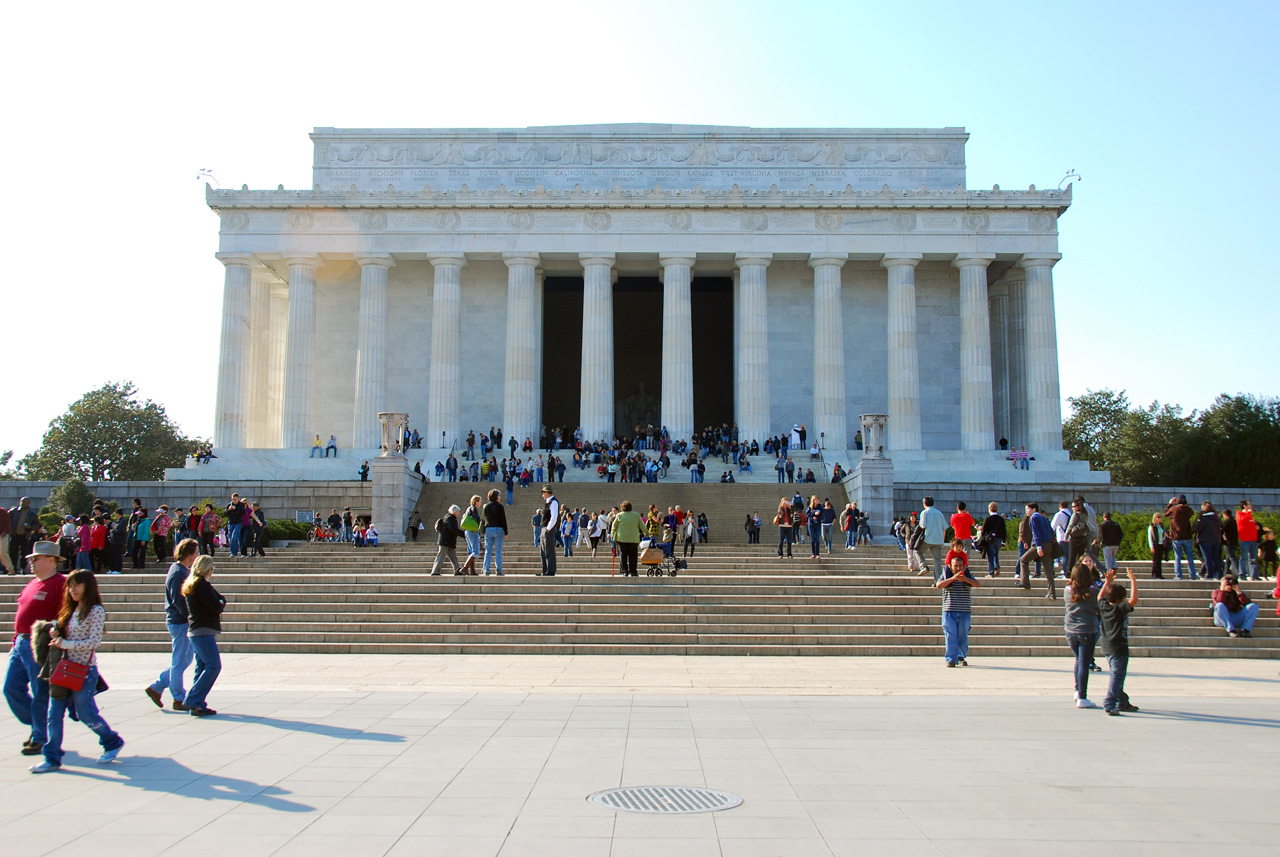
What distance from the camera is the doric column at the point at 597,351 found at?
47344 mm

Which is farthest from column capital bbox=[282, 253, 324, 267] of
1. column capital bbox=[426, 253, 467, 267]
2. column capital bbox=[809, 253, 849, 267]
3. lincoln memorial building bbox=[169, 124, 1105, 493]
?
column capital bbox=[809, 253, 849, 267]

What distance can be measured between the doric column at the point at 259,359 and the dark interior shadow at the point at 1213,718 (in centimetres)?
4450

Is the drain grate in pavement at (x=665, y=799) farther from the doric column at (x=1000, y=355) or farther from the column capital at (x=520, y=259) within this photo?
the doric column at (x=1000, y=355)

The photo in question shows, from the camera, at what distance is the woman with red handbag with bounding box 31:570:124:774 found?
8.38 metres

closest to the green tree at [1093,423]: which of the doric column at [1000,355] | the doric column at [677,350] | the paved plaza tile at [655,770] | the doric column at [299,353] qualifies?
the doric column at [1000,355]

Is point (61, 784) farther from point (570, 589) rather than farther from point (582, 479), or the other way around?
point (582, 479)

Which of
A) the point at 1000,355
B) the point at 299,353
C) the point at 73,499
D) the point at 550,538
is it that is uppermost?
the point at 1000,355

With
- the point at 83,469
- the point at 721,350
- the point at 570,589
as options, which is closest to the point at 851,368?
the point at 721,350

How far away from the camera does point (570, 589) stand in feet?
64.8

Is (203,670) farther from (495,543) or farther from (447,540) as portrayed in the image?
(495,543)

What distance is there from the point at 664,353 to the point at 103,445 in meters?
42.5

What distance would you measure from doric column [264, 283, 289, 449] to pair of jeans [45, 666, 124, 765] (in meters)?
43.0

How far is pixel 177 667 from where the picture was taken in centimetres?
1096

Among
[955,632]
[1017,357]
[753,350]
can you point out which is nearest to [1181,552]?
[955,632]
